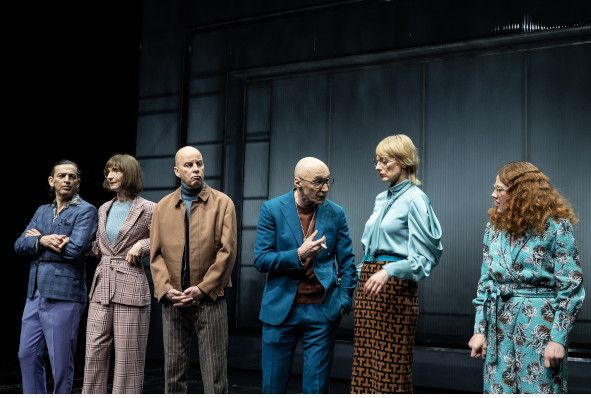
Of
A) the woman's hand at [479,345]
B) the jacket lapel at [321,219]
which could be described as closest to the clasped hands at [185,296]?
the jacket lapel at [321,219]

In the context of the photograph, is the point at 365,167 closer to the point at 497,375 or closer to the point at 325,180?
the point at 325,180

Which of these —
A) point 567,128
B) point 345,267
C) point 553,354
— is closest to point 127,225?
point 345,267

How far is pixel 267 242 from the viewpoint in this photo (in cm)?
341

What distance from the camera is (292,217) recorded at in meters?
3.41

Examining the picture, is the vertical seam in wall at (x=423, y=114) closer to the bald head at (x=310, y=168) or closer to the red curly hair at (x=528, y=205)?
the bald head at (x=310, y=168)

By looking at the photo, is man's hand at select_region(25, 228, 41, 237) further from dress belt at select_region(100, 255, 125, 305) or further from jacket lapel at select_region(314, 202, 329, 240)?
jacket lapel at select_region(314, 202, 329, 240)

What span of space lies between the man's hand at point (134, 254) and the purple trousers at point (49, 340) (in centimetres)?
55

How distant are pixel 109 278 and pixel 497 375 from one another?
227 cm

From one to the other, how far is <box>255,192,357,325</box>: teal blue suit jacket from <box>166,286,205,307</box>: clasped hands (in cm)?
35

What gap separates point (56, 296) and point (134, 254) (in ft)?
2.03

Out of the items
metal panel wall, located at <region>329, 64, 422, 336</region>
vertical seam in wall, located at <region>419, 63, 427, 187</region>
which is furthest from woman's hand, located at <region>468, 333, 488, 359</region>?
metal panel wall, located at <region>329, 64, 422, 336</region>

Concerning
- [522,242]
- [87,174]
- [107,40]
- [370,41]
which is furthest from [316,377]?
[107,40]

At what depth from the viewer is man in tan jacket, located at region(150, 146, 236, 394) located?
138 inches

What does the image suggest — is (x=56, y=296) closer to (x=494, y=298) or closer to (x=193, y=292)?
(x=193, y=292)
